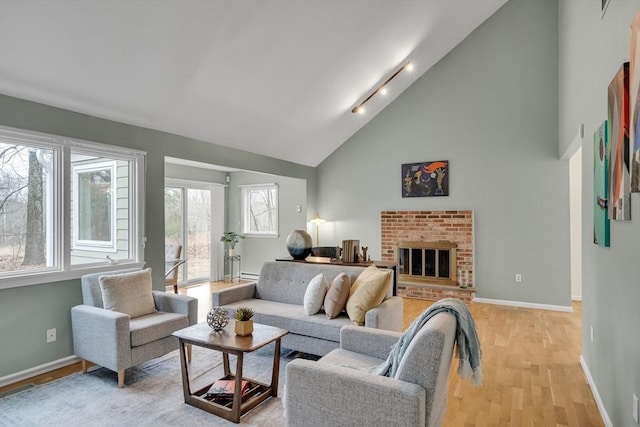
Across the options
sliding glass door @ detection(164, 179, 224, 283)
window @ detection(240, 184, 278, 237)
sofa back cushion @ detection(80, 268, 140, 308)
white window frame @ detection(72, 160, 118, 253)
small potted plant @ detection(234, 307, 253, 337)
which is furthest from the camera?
window @ detection(240, 184, 278, 237)

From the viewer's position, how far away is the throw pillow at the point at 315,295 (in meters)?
3.32

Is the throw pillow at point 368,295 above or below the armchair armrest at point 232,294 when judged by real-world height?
above

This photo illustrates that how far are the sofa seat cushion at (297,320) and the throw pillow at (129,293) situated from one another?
2.43 ft

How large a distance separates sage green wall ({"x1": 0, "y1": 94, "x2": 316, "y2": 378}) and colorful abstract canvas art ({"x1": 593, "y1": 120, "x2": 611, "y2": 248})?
4.14m

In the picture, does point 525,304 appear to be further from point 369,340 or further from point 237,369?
point 237,369

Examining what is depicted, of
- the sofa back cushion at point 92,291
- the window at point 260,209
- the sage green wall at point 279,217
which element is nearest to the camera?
the sofa back cushion at point 92,291

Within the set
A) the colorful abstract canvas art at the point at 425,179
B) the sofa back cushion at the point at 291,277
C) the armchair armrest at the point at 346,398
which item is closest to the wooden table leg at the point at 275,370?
the armchair armrest at the point at 346,398

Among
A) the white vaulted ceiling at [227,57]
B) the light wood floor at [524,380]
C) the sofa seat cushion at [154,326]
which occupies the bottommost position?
the light wood floor at [524,380]

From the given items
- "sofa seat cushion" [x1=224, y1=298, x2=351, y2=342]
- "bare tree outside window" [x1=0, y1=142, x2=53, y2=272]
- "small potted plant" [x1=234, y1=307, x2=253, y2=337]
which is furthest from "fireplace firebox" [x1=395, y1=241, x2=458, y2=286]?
"bare tree outside window" [x1=0, y1=142, x2=53, y2=272]

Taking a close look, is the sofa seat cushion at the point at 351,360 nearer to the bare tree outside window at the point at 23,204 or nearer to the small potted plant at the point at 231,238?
the bare tree outside window at the point at 23,204

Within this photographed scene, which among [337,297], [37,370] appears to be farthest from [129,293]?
[337,297]

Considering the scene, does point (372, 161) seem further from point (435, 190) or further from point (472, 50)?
point (472, 50)

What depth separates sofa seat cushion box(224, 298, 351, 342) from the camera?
308 centimetres

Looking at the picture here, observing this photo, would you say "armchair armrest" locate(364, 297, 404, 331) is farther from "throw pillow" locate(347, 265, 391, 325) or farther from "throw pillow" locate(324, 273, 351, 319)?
"throw pillow" locate(324, 273, 351, 319)
